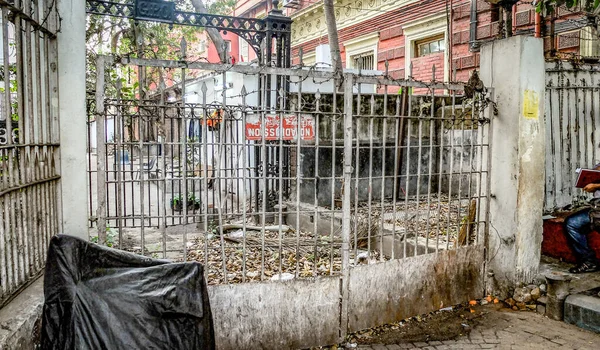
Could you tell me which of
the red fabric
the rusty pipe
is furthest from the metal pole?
the red fabric

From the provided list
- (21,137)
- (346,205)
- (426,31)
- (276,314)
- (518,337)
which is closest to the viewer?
(21,137)

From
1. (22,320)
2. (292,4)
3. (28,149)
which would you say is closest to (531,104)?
(28,149)

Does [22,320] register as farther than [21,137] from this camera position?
No

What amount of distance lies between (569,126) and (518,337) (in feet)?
13.8

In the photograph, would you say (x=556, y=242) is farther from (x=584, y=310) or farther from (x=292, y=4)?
(x=292, y=4)

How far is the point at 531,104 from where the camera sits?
5.51m

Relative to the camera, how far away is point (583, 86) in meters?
7.40

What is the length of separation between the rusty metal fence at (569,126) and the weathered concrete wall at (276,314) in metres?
4.57

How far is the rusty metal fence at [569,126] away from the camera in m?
7.20

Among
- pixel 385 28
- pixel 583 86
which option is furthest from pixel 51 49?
pixel 385 28

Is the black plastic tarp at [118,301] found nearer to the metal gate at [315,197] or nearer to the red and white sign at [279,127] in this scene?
the metal gate at [315,197]

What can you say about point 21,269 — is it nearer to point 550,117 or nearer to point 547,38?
point 550,117

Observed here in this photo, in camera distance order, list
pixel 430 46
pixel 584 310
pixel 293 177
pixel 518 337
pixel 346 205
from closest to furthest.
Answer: pixel 346 205, pixel 518 337, pixel 584 310, pixel 293 177, pixel 430 46

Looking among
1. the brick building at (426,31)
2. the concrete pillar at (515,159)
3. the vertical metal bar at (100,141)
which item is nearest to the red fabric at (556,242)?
the concrete pillar at (515,159)
